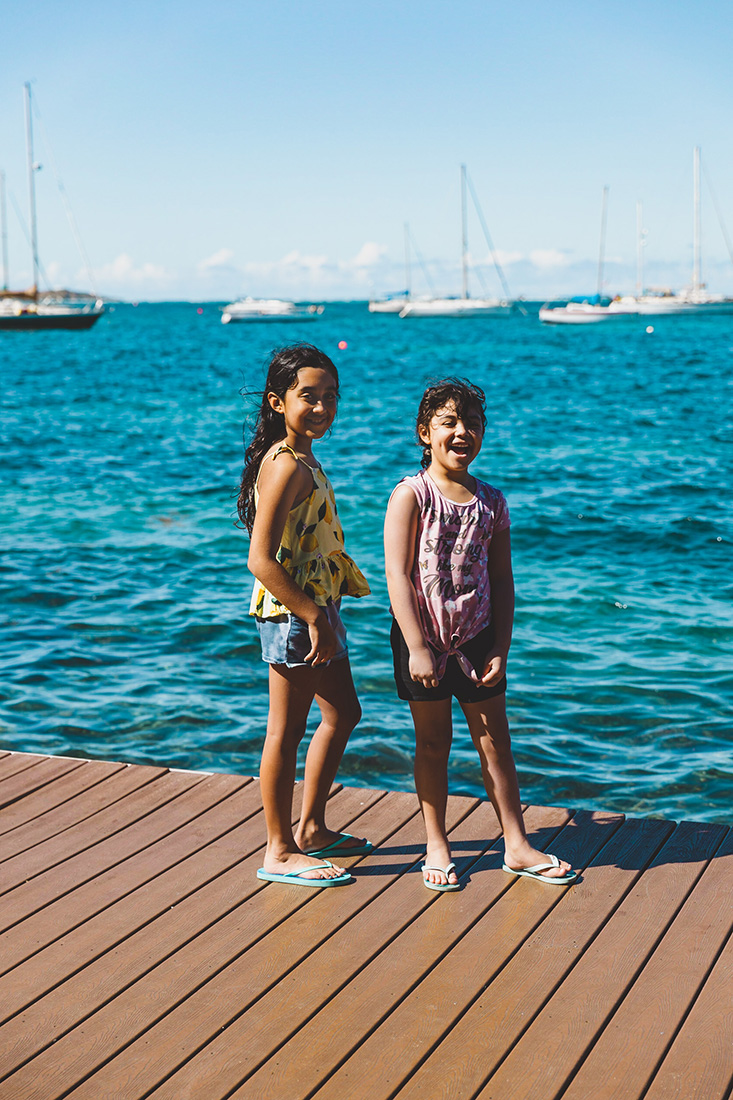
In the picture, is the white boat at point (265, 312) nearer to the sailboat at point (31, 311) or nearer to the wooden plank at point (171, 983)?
the sailboat at point (31, 311)

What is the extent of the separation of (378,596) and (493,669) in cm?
655

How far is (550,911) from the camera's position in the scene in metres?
3.35

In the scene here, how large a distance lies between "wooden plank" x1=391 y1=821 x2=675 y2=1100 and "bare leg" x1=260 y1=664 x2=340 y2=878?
0.76 metres

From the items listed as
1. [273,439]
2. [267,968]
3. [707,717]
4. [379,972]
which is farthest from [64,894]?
[707,717]

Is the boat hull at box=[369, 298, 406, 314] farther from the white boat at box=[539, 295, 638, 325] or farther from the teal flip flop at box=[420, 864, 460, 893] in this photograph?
the teal flip flop at box=[420, 864, 460, 893]

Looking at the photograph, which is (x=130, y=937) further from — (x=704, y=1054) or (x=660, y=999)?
(x=704, y=1054)

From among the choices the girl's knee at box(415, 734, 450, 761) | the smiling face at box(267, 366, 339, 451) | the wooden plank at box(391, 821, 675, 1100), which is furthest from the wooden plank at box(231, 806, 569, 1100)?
the smiling face at box(267, 366, 339, 451)

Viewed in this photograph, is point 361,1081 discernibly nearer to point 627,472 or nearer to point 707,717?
point 707,717

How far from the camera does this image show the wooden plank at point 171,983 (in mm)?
2621

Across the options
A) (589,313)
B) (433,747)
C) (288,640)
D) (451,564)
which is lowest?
(433,747)

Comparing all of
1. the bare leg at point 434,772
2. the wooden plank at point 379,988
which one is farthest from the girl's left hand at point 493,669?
the wooden plank at point 379,988

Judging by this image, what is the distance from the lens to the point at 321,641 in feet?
11.2

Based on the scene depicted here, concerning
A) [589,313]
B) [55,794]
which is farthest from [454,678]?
[589,313]

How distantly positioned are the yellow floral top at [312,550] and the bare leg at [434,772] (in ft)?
→ 1.50
